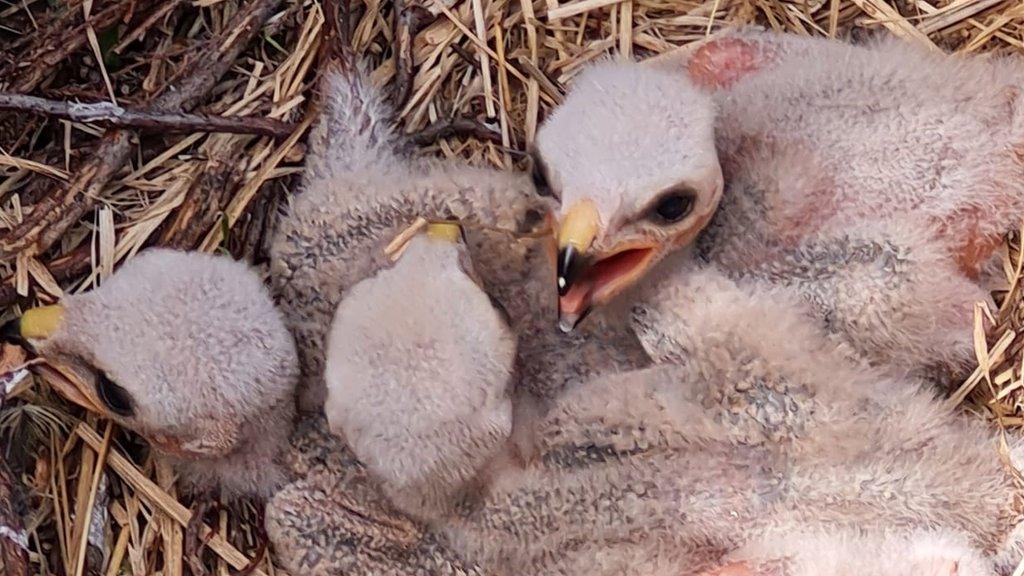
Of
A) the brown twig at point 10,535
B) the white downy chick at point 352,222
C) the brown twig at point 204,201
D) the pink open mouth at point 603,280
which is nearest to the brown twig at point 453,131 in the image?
the white downy chick at point 352,222

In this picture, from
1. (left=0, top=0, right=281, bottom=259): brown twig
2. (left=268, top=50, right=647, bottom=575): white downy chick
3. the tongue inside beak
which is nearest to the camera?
the tongue inside beak

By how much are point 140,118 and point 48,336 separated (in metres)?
0.50

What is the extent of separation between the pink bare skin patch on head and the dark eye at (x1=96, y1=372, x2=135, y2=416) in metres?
1.14

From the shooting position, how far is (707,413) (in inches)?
72.0

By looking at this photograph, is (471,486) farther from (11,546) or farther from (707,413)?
(11,546)

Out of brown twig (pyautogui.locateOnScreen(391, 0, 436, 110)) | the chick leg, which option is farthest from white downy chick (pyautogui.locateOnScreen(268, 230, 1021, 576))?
brown twig (pyautogui.locateOnScreen(391, 0, 436, 110))

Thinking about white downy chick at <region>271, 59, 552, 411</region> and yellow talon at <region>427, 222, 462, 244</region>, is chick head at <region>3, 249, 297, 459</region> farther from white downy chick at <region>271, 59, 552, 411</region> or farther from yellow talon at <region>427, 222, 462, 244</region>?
yellow talon at <region>427, 222, 462, 244</region>

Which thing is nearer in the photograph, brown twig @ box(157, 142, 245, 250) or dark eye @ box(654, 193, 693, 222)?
dark eye @ box(654, 193, 693, 222)

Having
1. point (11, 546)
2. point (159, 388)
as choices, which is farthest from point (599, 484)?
point (11, 546)

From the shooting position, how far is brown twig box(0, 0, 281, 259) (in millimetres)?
2145

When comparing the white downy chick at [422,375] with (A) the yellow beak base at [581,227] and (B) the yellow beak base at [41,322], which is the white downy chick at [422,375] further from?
(B) the yellow beak base at [41,322]

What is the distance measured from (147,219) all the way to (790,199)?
1169 millimetres

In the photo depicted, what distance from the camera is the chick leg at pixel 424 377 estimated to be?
5.74 ft

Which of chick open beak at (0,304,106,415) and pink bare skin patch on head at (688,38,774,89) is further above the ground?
pink bare skin patch on head at (688,38,774,89)
